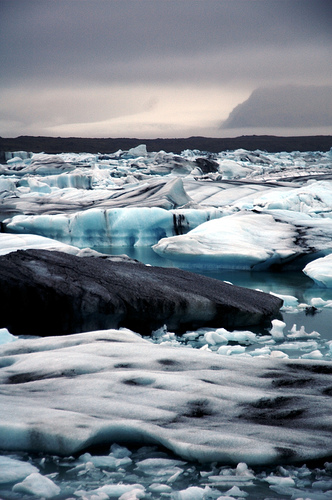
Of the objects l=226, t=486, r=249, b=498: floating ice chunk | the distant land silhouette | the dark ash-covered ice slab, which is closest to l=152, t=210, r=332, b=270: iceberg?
the dark ash-covered ice slab

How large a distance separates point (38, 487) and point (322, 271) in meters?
5.12

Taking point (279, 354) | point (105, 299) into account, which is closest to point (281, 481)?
point (279, 354)

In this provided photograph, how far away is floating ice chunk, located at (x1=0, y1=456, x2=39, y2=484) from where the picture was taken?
1591 millimetres

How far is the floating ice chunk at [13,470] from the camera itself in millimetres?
1591

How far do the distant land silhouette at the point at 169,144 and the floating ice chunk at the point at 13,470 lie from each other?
52.3 m

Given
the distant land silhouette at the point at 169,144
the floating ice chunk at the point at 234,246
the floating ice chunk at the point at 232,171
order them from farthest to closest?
the distant land silhouette at the point at 169,144, the floating ice chunk at the point at 232,171, the floating ice chunk at the point at 234,246

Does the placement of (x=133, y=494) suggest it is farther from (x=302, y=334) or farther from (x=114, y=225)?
(x=114, y=225)

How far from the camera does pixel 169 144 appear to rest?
64.2 meters

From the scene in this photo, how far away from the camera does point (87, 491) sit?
5.10ft

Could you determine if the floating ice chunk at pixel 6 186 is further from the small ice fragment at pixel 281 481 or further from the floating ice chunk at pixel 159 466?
the small ice fragment at pixel 281 481

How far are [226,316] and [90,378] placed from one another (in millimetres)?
2173

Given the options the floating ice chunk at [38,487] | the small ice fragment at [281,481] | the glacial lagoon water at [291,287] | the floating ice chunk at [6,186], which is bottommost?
the glacial lagoon water at [291,287]

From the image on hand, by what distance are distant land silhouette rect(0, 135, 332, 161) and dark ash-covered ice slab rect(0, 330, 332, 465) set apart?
5154 centimetres

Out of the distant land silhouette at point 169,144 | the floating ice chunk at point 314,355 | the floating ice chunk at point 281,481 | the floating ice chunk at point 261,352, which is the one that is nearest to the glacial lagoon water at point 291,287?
the floating ice chunk at point 314,355
